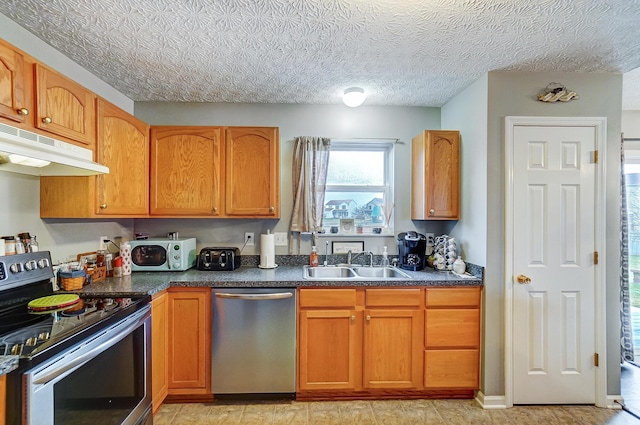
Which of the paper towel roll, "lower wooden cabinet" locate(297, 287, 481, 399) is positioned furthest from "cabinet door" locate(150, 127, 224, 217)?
"lower wooden cabinet" locate(297, 287, 481, 399)

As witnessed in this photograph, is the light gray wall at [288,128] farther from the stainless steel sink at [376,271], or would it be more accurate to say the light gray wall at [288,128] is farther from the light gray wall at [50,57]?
the light gray wall at [50,57]

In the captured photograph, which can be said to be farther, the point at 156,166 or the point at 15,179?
the point at 156,166

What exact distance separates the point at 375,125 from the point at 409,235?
1080 mm

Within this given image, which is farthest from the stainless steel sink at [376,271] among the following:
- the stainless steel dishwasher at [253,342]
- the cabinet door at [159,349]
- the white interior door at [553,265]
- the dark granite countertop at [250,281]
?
the cabinet door at [159,349]

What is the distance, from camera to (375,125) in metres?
2.84

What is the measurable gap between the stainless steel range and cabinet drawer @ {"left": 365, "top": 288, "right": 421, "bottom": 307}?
1463 mm

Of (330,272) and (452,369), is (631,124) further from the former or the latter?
(330,272)

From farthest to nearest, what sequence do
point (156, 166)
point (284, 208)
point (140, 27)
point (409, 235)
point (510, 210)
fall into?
point (284, 208) < point (409, 235) < point (156, 166) < point (510, 210) < point (140, 27)

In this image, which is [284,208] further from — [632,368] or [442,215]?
[632,368]

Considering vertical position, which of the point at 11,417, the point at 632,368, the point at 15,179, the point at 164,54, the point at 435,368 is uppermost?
the point at 164,54

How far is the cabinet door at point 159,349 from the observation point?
6.36ft

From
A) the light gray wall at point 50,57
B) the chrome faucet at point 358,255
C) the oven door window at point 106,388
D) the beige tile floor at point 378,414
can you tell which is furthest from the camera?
the chrome faucet at point 358,255

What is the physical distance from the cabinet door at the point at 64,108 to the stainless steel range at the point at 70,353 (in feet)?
2.33

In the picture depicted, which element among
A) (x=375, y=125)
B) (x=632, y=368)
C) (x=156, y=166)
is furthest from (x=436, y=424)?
(x=156, y=166)
